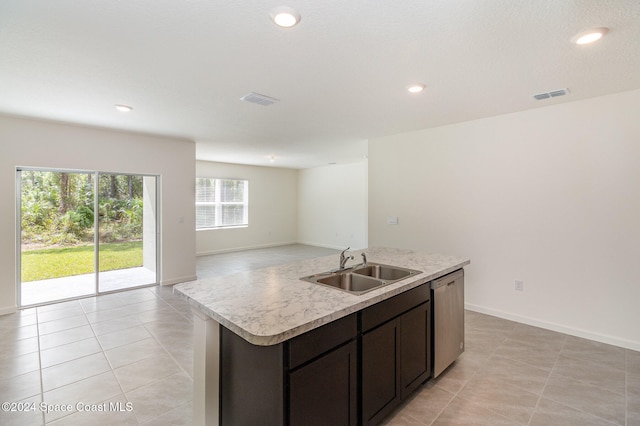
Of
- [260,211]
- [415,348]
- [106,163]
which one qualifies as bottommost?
[415,348]

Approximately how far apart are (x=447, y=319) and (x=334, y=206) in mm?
6648

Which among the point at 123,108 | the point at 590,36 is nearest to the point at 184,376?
the point at 123,108

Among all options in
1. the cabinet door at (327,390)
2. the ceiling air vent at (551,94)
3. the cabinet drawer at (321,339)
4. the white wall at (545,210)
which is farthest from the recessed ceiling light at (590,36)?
the cabinet door at (327,390)

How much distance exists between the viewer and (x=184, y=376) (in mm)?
2521

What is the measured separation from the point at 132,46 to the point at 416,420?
10.7 feet

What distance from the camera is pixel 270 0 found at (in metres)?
1.64

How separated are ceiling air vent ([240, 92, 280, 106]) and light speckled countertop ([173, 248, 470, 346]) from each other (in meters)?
1.81

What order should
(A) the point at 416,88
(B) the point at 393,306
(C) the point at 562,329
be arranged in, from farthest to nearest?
1. (C) the point at 562,329
2. (A) the point at 416,88
3. (B) the point at 393,306

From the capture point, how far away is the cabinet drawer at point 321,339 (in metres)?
1.38

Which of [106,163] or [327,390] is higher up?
[106,163]

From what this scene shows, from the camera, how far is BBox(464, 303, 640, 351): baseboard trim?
2.99 metres

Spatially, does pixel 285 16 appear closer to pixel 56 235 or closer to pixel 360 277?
pixel 360 277

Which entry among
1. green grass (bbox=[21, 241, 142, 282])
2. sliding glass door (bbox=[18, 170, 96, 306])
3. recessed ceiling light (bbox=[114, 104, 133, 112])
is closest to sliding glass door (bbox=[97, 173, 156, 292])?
green grass (bbox=[21, 241, 142, 282])

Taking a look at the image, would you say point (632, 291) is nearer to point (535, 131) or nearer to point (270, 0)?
point (535, 131)
